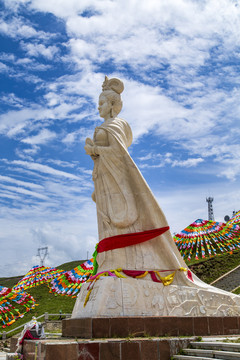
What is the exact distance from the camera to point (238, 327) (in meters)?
8.50

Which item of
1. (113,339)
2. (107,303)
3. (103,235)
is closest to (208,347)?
(113,339)

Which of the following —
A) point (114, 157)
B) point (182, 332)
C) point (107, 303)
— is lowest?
point (182, 332)

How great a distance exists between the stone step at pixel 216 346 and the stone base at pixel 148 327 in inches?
30.5

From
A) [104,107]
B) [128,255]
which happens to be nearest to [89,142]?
[104,107]

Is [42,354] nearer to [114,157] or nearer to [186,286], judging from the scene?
[186,286]

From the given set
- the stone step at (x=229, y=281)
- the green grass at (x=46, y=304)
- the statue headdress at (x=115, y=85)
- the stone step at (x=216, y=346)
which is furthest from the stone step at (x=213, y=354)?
the stone step at (x=229, y=281)

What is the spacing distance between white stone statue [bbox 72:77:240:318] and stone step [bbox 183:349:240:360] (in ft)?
4.93

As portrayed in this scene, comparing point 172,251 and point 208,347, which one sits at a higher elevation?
point 172,251

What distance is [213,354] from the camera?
19.9 ft

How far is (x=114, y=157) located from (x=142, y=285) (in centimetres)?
A: 346

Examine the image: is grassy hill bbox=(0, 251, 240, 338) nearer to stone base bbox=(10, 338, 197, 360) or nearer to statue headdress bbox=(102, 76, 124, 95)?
statue headdress bbox=(102, 76, 124, 95)

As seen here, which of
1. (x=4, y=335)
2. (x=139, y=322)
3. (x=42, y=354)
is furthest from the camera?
(x=4, y=335)

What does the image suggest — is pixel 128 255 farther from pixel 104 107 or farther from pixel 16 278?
pixel 16 278

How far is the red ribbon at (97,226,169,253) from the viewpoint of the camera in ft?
29.3
